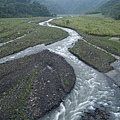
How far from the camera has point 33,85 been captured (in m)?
26.5

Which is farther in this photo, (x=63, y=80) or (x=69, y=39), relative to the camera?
(x=69, y=39)

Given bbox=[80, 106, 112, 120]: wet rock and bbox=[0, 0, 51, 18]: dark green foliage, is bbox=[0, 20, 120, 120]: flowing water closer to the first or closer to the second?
bbox=[80, 106, 112, 120]: wet rock

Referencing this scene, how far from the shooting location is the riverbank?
2204cm

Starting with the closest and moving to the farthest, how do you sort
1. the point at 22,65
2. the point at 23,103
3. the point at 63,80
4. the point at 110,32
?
the point at 23,103, the point at 63,80, the point at 22,65, the point at 110,32

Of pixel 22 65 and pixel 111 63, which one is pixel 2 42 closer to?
pixel 22 65

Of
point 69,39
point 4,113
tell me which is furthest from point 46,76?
point 69,39

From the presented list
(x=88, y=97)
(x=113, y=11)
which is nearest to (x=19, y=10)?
(x=113, y=11)

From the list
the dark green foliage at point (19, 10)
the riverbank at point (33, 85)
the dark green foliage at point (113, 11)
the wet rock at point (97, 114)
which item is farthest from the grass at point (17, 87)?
the dark green foliage at point (19, 10)

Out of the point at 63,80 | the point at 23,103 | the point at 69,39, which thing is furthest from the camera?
the point at 69,39

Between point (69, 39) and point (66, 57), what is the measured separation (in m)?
15.5

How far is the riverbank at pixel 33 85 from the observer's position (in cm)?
2204

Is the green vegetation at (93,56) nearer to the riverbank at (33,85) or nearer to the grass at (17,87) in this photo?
the riverbank at (33,85)

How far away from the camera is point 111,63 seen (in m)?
36.6

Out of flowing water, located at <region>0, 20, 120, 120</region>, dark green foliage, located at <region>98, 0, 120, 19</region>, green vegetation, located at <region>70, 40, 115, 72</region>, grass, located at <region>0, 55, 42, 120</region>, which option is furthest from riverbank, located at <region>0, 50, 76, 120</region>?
dark green foliage, located at <region>98, 0, 120, 19</region>
